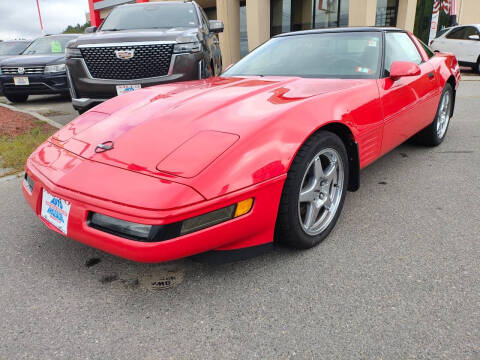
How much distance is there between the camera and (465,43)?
1097cm

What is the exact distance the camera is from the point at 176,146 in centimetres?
179

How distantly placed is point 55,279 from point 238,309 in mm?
947

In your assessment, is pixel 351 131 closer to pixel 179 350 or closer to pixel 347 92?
pixel 347 92

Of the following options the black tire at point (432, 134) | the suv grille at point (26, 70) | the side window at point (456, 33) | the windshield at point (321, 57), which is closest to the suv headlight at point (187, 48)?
the windshield at point (321, 57)

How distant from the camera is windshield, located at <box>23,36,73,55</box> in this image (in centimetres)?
802

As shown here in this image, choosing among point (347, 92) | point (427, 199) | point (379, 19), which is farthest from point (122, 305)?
point (379, 19)

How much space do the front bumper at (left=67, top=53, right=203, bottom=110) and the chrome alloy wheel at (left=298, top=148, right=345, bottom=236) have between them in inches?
107

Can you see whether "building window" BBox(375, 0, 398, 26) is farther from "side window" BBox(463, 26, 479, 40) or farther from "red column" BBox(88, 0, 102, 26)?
"red column" BBox(88, 0, 102, 26)

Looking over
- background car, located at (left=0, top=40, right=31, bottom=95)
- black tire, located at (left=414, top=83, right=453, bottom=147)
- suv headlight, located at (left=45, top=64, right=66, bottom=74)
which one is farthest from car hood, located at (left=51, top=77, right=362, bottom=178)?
background car, located at (left=0, top=40, right=31, bottom=95)

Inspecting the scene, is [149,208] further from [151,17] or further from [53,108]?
[53,108]

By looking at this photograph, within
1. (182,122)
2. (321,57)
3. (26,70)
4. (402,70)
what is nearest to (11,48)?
(26,70)

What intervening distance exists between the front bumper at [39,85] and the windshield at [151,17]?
2285mm

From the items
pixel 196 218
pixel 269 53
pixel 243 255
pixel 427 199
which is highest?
pixel 269 53

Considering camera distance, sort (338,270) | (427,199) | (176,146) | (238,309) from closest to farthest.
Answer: (238,309) < (176,146) < (338,270) < (427,199)
